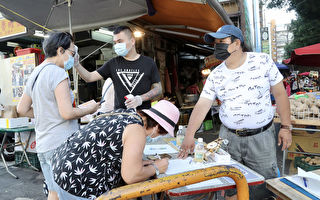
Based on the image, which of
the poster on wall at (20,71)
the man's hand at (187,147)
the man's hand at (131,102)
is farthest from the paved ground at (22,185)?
the man's hand at (187,147)

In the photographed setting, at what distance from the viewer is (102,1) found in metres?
3.94

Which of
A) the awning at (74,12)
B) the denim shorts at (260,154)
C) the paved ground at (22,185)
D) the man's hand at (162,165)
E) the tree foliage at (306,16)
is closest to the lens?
the man's hand at (162,165)

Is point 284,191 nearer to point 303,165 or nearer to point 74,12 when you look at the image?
point 303,165

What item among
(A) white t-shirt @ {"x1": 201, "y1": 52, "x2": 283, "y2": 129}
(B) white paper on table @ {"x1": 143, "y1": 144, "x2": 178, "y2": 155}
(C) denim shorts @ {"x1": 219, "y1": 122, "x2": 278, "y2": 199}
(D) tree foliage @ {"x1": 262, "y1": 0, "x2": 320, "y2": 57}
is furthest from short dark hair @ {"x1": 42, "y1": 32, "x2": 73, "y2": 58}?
(D) tree foliage @ {"x1": 262, "y1": 0, "x2": 320, "y2": 57}

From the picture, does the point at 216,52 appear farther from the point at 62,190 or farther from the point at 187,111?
the point at 187,111

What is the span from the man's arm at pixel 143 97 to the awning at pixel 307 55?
14.7 ft

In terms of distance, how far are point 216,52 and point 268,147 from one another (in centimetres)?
103

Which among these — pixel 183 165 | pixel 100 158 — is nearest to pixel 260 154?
pixel 183 165

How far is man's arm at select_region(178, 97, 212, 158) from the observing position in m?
2.09

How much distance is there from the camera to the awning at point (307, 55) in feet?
17.7

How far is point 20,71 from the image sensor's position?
485 cm

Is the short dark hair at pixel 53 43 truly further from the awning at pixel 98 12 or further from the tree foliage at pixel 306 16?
the tree foliage at pixel 306 16

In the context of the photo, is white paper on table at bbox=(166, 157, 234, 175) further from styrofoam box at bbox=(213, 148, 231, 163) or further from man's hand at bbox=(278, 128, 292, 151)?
man's hand at bbox=(278, 128, 292, 151)

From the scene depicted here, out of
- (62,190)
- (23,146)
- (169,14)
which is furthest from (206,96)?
(23,146)
